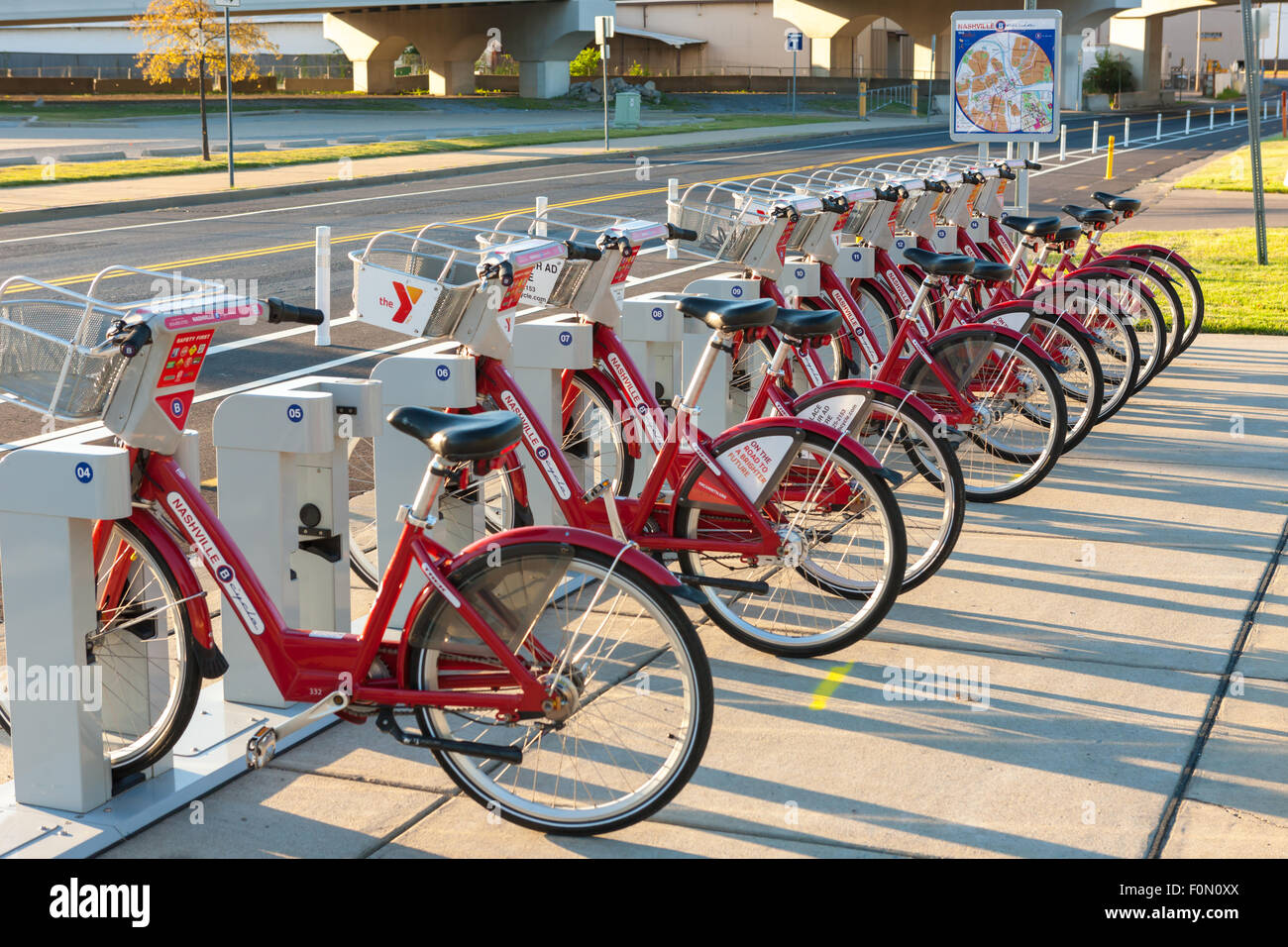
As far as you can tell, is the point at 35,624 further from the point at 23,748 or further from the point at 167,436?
the point at 167,436

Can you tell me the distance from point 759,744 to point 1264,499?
3.74 meters

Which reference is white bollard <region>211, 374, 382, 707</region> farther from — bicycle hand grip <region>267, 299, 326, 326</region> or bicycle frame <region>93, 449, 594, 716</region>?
bicycle frame <region>93, 449, 594, 716</region>

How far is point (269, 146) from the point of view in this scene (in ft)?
110

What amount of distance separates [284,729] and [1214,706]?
283cm

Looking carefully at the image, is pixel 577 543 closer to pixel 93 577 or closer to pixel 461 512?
pixel 93 577

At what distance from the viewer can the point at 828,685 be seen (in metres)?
4.84

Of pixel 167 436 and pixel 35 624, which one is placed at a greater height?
pixel 167 436

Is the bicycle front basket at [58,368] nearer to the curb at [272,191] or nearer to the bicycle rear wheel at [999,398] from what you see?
the bicycle rear wheel at [999,398]

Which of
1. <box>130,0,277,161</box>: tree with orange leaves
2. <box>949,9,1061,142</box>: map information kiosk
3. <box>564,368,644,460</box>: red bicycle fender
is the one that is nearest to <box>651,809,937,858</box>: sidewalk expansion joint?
<box>564,368,644,460</box>: red bicycle fender

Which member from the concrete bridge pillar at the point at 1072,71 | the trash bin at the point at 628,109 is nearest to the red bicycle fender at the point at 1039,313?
the trash bin at the point at 628,109

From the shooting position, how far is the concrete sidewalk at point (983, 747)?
3.79 metres

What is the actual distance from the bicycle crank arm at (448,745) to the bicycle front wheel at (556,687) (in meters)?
0.05

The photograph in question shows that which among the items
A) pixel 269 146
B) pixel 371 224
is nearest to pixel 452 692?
pixel 371 224

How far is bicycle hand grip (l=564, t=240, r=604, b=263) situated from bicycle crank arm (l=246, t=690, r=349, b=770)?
2238 millimetres
